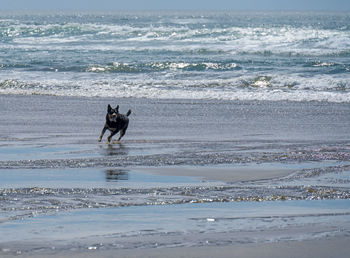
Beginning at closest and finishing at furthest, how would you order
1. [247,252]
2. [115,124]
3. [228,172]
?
[247,252] → [228,172] → [115,124]

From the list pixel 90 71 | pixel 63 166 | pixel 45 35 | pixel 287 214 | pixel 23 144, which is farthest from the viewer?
pixel 45 35

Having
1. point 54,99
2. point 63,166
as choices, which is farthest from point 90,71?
point 63,166

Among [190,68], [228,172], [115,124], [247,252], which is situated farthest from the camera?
[190,68]

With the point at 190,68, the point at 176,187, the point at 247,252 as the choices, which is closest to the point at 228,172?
the point at 176,187

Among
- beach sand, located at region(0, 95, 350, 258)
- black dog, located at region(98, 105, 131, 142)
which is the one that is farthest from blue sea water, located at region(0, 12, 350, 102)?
black dog, located at region(98, 105, 131, 142)

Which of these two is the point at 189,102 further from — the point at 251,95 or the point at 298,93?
the point at 298,93

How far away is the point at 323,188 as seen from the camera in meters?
8.13

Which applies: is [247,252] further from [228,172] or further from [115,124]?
[115,124]

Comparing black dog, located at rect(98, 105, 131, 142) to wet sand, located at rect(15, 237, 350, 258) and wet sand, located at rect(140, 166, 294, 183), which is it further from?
wet sand, located at rect(15, 237, 350, 258)

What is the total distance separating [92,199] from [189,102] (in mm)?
10815

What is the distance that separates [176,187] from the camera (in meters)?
8.19

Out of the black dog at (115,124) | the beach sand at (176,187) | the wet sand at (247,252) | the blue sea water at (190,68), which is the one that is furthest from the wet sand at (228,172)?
the blue sea water at (190,68)

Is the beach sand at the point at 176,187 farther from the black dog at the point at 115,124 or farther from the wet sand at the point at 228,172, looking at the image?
the black dog at the point at 115,124

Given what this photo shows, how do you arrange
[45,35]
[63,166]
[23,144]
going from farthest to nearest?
[45,35]
[23,144]
[63,166]
